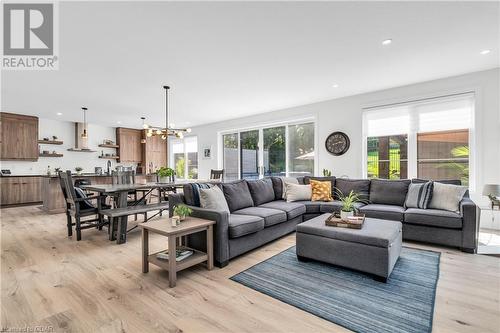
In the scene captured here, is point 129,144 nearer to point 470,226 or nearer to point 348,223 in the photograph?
point 348,223

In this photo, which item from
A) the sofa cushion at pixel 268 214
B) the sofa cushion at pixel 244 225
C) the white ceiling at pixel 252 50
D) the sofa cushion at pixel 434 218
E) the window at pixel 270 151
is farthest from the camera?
the window at pixel 270 151

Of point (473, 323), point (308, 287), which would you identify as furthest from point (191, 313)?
point (473, 323)

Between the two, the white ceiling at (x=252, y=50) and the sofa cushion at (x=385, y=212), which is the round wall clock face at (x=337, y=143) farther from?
the sofa cushion at (x=385, y=212)

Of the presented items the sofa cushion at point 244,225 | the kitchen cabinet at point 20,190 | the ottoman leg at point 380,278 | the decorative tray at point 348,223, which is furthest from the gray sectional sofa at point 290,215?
the kitchen cabinet at point 20,190

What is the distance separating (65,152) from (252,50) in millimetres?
7686

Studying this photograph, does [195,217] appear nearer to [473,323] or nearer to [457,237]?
[473,323]

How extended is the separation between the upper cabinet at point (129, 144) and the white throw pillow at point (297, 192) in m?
7.09

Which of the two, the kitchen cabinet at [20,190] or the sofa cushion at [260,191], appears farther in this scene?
the kitchen cabinet at [20,190]

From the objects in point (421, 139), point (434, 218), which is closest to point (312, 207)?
point (434, 218)

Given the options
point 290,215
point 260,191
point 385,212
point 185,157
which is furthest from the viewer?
point 185,157

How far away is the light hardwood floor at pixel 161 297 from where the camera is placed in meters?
1.70

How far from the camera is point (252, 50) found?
3209 millimetres

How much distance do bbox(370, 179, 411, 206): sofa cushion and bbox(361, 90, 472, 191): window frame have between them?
0.99 metres

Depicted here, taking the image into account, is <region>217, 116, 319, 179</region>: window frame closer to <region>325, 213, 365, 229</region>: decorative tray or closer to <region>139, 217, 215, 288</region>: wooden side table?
Result: <region>325, 213, 365, 229</region>: decorative tray
